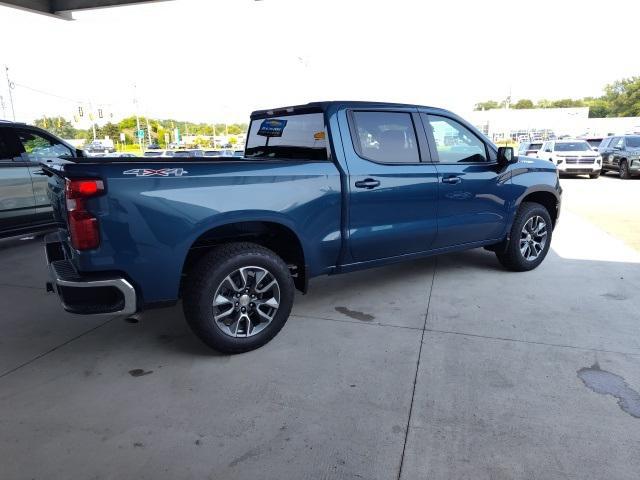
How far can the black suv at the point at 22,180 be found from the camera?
6281mm

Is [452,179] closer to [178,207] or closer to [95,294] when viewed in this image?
[178,207]

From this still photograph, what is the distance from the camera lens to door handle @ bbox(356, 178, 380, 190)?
3.92 m

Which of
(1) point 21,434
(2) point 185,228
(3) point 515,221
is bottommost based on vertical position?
(1) point 21,434

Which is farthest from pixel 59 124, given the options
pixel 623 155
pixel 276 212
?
pixel 276 212

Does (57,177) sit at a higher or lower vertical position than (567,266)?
higher

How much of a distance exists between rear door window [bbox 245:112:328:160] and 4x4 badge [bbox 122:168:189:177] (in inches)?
52.0

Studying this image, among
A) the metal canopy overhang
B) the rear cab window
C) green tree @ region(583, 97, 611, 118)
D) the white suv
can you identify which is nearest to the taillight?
the rear cab window

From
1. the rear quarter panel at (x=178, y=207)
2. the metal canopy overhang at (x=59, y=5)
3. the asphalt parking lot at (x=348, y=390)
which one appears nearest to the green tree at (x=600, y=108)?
the metal canopy overhang at (x=59, y=5)

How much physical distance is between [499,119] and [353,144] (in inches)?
2833

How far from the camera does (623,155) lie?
17.6 metres

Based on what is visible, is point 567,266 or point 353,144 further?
point 567,266

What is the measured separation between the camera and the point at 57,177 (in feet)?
10.7

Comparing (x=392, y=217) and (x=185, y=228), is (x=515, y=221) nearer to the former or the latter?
(x=392, y=217)

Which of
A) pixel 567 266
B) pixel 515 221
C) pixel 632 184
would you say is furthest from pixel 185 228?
pixel 632 184
